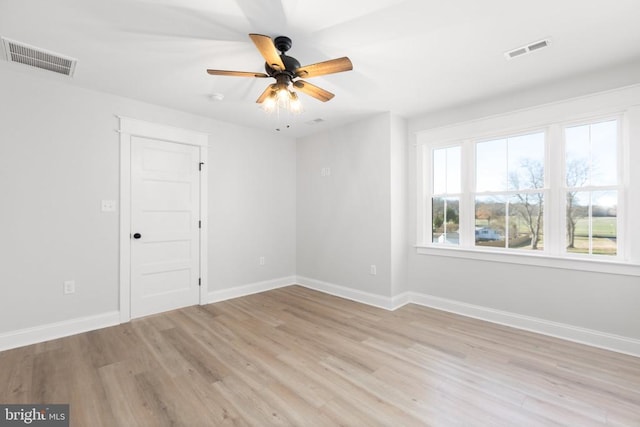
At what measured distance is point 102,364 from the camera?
249 cm

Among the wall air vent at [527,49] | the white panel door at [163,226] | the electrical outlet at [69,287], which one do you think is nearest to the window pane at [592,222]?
the wall air vent at [527,49]

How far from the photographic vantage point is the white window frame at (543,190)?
2.76 metres

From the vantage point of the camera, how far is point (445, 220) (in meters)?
3.99

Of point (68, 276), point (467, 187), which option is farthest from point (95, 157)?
point (467, 187)

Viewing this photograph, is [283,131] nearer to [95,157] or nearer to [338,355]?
[95,157]

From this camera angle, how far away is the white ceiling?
77.1 inches

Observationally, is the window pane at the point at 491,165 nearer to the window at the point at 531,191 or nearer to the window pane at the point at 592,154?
the window at the point at 531,191

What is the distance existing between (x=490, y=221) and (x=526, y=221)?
371mm

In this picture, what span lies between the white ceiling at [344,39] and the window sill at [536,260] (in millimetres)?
1860

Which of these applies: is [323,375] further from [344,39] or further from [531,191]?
[531,191]

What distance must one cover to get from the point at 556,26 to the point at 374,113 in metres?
2.11

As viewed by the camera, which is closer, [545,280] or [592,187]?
[592,187]

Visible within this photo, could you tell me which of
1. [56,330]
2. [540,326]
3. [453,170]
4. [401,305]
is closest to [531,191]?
[453,170]

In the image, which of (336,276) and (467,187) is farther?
(336,276)
